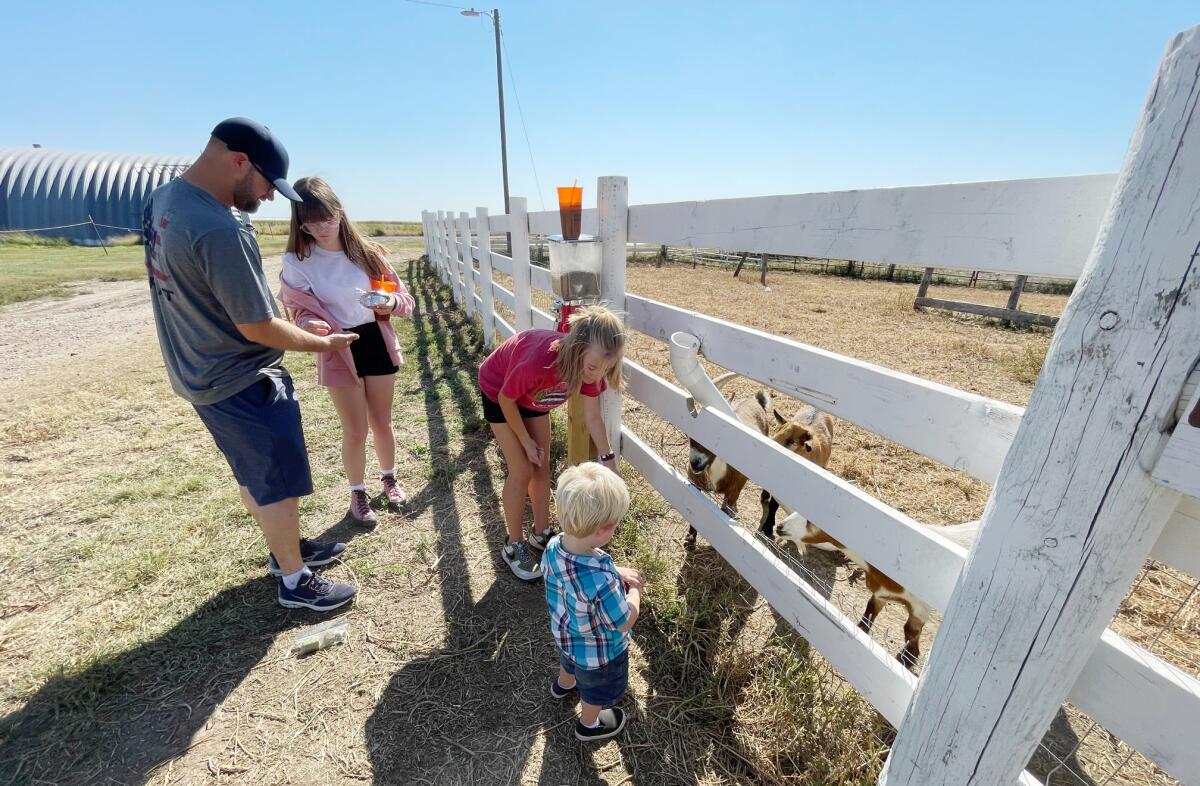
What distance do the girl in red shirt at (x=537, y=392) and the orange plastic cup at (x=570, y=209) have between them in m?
0.57

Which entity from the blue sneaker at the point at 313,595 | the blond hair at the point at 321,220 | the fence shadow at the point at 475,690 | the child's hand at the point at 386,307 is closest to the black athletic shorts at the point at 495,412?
the child's hand at the point at 386,307

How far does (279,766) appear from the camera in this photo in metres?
1.92

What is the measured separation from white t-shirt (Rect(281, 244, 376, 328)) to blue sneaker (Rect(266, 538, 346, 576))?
4.14 ft

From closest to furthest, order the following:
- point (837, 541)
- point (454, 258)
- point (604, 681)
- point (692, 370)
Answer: point (604, 681)
point (837, 541)
point (692, 370)
point (454, 258)

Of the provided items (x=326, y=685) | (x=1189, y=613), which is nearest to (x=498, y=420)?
(x=326, y=685)

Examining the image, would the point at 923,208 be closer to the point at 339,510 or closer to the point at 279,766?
the point at 279,766

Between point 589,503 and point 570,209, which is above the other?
point 570,209

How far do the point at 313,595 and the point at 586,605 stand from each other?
1657mm

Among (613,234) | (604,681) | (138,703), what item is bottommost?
(138,703)

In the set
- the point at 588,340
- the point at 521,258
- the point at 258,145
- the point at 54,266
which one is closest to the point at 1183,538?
the point at 588,340

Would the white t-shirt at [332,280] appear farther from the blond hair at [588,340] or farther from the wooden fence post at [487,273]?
the wooden fence post at [487,273]

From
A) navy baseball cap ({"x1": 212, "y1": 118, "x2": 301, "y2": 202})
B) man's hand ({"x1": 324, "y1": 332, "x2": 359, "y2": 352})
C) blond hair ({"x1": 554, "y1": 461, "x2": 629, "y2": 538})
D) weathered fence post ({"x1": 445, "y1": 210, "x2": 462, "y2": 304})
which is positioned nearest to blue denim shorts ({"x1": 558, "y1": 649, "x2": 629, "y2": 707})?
blond hair ({"x1": 554, "y1": 461, "x2": 629, "y2": 538})

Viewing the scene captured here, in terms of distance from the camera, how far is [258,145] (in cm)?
196

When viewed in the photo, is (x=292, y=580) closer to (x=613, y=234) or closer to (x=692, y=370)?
(x=692, y=370)
